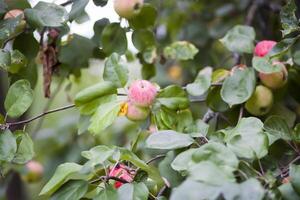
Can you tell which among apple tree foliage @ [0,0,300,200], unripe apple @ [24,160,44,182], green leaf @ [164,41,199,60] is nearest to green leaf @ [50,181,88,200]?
apple tree foliage @ [0,0,300,200]

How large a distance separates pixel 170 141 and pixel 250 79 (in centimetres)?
24

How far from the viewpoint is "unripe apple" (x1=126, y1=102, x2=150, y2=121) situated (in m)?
0.82

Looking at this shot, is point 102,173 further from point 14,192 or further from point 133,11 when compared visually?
point 14,192

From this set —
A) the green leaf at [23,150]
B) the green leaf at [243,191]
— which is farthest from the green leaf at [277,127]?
the green leaf at [23,150]

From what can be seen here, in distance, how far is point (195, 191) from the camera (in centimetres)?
48

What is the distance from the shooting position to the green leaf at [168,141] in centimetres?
64

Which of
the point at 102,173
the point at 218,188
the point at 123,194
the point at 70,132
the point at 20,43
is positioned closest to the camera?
the point at 218,188

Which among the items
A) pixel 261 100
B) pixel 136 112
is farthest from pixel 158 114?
pixel 261 100

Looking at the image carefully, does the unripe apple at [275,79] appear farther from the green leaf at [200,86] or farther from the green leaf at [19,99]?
the green leaf at [19,99]

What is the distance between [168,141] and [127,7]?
0.36 metres

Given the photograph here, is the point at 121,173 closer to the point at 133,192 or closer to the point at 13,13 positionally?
the point at 133,192

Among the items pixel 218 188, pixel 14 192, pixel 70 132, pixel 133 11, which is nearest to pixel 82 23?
pixel 133 11

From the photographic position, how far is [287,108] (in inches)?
A: 37.7

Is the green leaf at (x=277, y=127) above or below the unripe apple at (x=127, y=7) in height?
below
